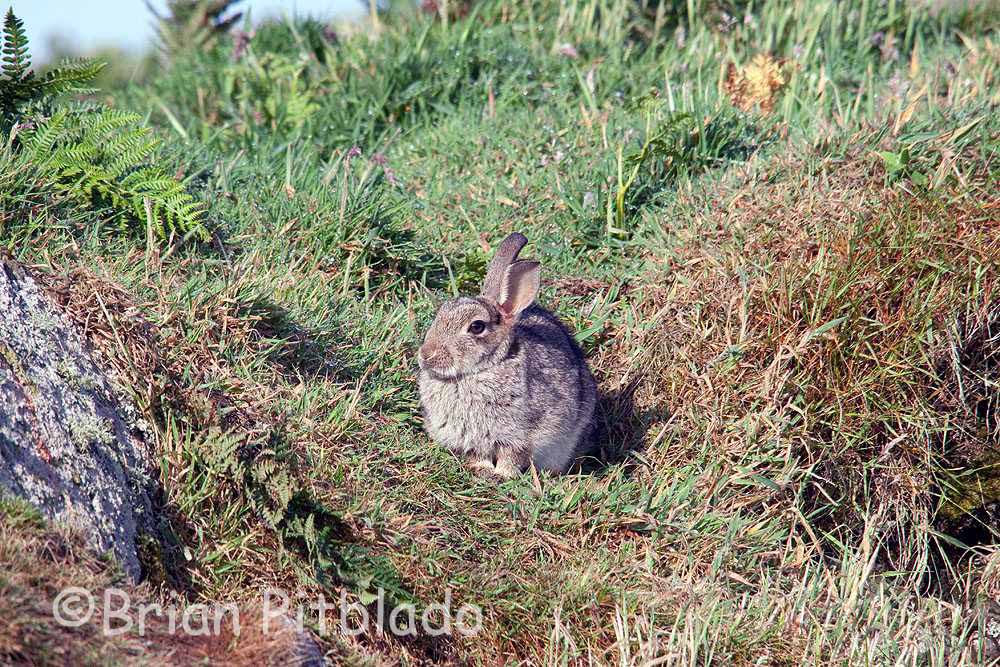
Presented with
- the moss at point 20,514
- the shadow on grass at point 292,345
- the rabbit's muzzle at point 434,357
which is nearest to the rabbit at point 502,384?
the rabbit's muzzle at point 434,357

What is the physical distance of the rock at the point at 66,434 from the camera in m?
3.56

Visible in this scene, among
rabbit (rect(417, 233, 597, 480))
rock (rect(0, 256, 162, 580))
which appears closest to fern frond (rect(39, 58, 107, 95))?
rock (rect(0, 256, 162, 580))

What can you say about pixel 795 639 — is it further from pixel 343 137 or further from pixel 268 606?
pixel 343 137

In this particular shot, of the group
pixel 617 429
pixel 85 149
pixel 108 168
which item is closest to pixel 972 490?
pixel 617 429

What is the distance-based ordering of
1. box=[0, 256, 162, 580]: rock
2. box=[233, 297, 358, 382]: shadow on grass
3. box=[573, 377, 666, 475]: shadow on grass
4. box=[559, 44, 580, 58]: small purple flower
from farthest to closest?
box=[559, 44, 580, 58]: small purple flower, box=[573, 377, 666, 475]: shadow on grass, box=[233, 297, 358, 382]: shadow on grass, box=[0, 256, 162, 580]: rock

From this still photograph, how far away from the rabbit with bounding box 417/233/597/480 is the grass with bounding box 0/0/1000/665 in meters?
0.15

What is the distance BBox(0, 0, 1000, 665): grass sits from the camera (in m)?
4.15

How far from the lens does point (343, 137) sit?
7.09 m

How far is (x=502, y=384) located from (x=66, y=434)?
2.03m

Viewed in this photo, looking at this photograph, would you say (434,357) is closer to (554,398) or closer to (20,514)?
(554,398)

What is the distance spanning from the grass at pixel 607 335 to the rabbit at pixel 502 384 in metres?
0.15

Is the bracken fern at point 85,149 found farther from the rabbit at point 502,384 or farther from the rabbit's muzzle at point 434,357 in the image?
the rabbit at point 502,384

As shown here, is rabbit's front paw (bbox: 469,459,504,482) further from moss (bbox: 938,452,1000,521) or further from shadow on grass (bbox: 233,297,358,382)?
moss (bbox: 938,452,1000,521)

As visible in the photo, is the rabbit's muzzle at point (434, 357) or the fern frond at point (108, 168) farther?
the fern frond at point (108, 168)
